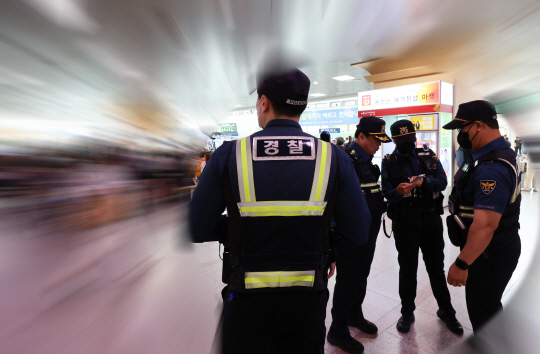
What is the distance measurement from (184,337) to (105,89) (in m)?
0.30

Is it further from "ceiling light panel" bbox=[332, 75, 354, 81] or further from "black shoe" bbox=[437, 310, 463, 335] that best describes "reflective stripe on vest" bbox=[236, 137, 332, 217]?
"black shoe" bbox=[437, 310, 463, 335]

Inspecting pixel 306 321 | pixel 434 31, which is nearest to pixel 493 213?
pixel 306 321

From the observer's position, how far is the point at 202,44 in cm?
33

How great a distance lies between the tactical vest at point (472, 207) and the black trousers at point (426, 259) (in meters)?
0.46

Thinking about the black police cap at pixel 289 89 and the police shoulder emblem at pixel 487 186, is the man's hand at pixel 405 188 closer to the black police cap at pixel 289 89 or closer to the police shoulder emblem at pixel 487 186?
the police shoulder emblem at pixel 487 186

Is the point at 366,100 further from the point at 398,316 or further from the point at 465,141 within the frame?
the point at 465,141

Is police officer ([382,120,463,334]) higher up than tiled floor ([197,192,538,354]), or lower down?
higher up

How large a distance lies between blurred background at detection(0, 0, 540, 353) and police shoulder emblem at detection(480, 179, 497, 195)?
0.96 meters

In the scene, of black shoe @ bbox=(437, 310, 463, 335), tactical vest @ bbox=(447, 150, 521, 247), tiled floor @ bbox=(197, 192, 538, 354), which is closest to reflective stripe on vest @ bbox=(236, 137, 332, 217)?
tactical vest @ bbox=(447, 150, 521, 247)

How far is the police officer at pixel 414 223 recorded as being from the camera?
6.56ft

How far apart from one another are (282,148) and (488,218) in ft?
3.15

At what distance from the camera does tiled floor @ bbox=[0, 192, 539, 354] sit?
26cm

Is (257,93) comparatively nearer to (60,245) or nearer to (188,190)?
(188,190)

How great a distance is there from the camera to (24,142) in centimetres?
21
